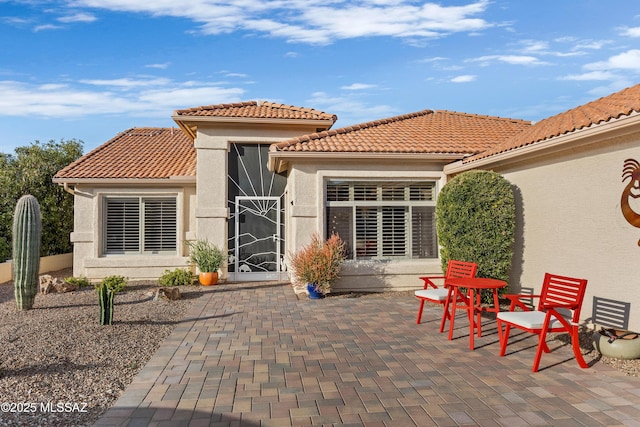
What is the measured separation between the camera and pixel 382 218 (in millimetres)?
11383

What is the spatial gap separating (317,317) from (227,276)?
5.59 metres

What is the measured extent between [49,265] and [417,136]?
1492 centimetres

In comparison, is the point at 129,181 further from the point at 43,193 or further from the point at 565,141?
the point at 565,141

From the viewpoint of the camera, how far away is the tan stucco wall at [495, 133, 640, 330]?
6.52m

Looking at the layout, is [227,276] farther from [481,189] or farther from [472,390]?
[472,390]

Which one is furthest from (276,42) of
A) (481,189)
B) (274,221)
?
(481,189)

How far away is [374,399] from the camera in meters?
4.40

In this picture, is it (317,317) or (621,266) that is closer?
(621,266)

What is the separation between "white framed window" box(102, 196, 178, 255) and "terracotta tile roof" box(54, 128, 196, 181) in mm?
844

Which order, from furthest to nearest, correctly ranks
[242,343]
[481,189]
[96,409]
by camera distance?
[481,189], [242,343], [96,409]

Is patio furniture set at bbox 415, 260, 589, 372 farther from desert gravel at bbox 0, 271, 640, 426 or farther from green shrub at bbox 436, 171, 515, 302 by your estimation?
green shrub at bbox 436, 171, 515, 302

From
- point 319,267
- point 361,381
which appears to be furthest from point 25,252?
point 361,381

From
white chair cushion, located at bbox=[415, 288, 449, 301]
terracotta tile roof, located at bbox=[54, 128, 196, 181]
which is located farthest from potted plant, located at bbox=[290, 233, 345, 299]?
terracotta tile roof, located at bbox=[54, 128, 196, 181]

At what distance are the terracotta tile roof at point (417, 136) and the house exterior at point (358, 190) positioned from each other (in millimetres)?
50
